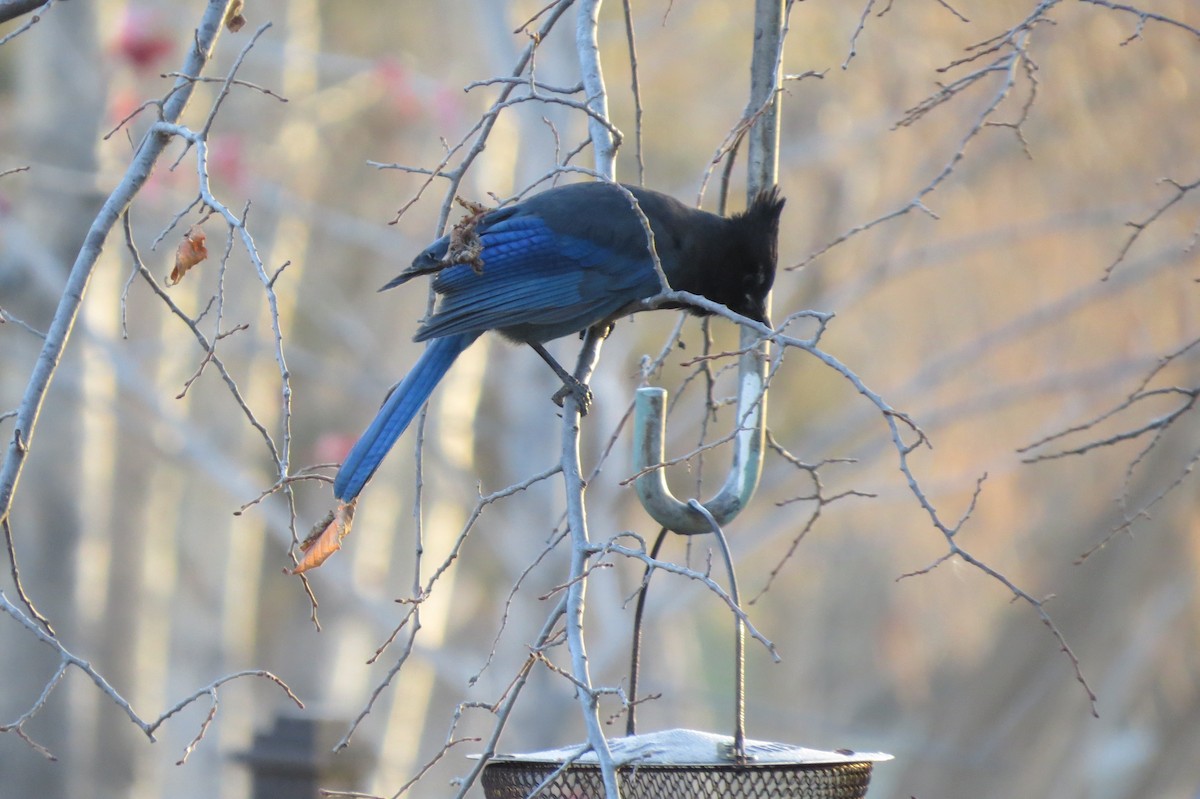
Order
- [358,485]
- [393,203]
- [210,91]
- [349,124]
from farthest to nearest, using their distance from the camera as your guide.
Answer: [393,203], [349,124], [210,91], [358,485]

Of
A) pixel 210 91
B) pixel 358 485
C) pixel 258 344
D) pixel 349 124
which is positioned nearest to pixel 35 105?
pixel 258 344

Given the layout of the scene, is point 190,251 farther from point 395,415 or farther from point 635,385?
point 635,385

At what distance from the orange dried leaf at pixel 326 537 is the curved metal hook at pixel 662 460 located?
1.87ft

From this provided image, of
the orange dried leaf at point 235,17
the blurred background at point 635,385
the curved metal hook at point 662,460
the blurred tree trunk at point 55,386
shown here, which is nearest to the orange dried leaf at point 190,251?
the orange dried leaf at point 235,17

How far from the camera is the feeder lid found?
2.69 metres

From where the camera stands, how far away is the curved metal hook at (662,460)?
305 cm

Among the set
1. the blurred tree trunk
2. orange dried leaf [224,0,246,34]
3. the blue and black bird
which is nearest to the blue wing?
the blue and black bird

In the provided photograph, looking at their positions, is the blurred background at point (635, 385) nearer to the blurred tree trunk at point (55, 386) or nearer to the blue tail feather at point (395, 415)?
the blurred tree trunk at point (55, 386)

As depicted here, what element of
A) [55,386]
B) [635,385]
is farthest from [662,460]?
[55,386]

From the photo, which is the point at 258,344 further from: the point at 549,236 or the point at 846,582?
the point at 846,582

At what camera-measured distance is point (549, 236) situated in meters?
4.62

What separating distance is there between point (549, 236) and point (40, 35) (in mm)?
6534

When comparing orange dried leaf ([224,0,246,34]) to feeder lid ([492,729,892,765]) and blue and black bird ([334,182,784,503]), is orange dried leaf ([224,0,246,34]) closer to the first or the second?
blue and black bird ([334,182,784,503])

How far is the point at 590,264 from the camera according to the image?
180 inches
